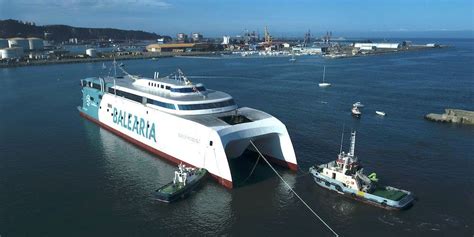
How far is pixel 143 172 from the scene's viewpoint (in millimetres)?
30969

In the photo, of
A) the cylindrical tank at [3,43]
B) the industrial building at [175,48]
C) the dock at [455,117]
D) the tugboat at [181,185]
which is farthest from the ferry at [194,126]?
the cylindrical tank at [3,43]

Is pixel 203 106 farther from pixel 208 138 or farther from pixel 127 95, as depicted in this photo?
pixel 127 95

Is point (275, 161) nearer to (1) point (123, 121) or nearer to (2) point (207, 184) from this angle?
(2) point (207, 184)

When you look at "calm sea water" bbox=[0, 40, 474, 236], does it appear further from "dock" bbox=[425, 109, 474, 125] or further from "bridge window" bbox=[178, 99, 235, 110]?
"bridge window" bbox=[178, 99, 235, 110]

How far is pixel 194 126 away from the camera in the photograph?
29297 millimetres

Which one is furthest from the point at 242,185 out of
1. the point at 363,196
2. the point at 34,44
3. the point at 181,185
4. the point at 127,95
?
the point at 34,44

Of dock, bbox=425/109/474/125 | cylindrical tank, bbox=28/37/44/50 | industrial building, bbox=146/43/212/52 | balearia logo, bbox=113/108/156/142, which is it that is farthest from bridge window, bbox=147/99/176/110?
cylindrical tank, bbox=28/37/44/50

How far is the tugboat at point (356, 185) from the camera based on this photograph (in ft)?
82.4

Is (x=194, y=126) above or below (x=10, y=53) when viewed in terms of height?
below

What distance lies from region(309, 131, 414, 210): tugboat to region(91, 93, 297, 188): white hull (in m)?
3.49

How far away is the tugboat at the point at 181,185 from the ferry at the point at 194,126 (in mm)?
1170

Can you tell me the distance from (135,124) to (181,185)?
12075 millimetres

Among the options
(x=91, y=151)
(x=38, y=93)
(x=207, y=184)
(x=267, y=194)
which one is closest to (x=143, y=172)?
(x=207, y=184)

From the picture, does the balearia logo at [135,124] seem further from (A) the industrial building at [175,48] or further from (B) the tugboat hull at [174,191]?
(A) the industrial building at [175,48]
